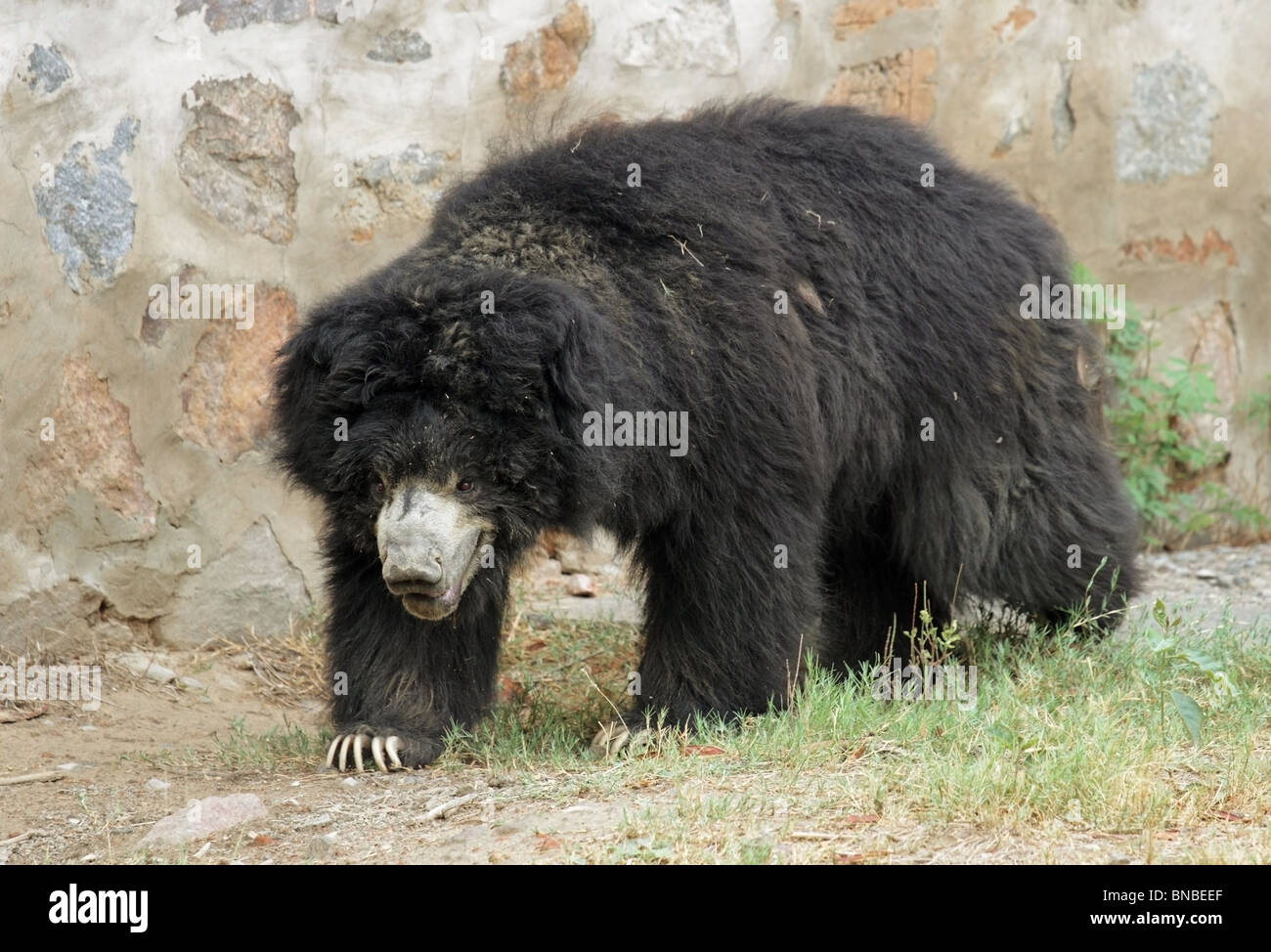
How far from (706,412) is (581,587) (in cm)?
258

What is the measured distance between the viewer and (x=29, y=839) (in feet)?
14.7

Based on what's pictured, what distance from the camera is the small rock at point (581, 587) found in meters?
7.27

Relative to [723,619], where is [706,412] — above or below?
above

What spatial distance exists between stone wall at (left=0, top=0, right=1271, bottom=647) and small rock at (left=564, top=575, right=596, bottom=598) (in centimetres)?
126

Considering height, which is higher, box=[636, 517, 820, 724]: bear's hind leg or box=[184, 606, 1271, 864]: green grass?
box=[636, 517, 820, 724]: bear's hind leg

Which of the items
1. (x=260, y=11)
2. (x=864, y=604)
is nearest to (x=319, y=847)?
(x=864, y=604)

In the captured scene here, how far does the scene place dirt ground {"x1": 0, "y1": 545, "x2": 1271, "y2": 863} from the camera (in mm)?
3670

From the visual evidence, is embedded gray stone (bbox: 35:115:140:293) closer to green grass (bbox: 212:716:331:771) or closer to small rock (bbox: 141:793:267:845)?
green grass (bbox: 212:716:331:771)

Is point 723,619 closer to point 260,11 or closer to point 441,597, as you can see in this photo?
point 441,597

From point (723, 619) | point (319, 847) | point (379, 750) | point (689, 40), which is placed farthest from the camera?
point (689, 40)

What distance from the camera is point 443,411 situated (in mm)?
4363

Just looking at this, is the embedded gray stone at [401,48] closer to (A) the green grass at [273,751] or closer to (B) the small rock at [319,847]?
(A) the green grass at [273,751]

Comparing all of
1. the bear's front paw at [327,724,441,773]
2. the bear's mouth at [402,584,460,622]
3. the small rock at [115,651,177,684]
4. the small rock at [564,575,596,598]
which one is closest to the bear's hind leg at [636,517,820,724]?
the bear's front paw at [327,724,441,773]
